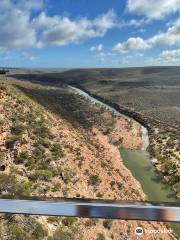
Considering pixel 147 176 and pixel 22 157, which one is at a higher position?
pixel 22 157

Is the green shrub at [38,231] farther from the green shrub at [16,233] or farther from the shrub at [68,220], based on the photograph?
the shrub at [68,220]

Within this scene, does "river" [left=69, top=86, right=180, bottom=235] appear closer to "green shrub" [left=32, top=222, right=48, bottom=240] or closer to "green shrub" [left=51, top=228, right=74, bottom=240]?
"green shrub" [left=32, top=222, right=48, bottom=240]

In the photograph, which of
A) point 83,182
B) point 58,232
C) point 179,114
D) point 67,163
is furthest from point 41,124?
point 179,114

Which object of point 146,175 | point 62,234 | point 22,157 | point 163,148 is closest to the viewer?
point 62,234

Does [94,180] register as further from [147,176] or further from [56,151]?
[147,176]

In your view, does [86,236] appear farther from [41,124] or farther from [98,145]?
[98,145]

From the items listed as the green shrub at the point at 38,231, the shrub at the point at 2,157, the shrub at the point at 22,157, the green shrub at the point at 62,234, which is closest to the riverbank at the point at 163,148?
the shrub at the point at 22,157

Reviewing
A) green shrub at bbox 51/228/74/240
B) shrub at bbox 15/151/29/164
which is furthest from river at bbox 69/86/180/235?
green shrub at bbox 51/228/74/240

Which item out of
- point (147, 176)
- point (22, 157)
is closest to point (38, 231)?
point (22, 157)
